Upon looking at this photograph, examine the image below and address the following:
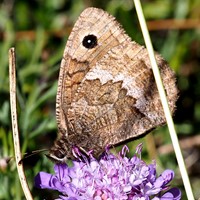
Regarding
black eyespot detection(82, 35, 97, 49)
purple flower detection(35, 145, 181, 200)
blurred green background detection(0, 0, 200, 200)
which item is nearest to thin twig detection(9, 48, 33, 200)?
purple flower detection(35, 145, 181, 200)

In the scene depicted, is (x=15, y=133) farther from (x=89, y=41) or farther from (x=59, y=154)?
(x=89, y=41)

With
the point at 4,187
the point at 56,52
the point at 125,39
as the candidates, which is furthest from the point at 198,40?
the point at 4,187

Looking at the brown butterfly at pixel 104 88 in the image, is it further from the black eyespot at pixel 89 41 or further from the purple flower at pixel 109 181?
the purple flower at pixel 109 181

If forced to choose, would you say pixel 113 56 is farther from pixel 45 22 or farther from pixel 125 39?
pixel 45 22

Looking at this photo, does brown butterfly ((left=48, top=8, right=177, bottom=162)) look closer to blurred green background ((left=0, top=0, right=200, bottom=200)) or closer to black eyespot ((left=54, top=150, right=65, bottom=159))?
black eyespot ((left=54, top=150, right=65, bottom=159))

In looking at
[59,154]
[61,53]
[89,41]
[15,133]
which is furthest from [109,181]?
[61,53]

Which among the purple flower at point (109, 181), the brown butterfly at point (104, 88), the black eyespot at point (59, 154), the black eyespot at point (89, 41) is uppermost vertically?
the black eyespot at point (89, 41)

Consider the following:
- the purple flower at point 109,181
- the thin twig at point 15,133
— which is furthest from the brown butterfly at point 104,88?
the thin twig at point 15,133
